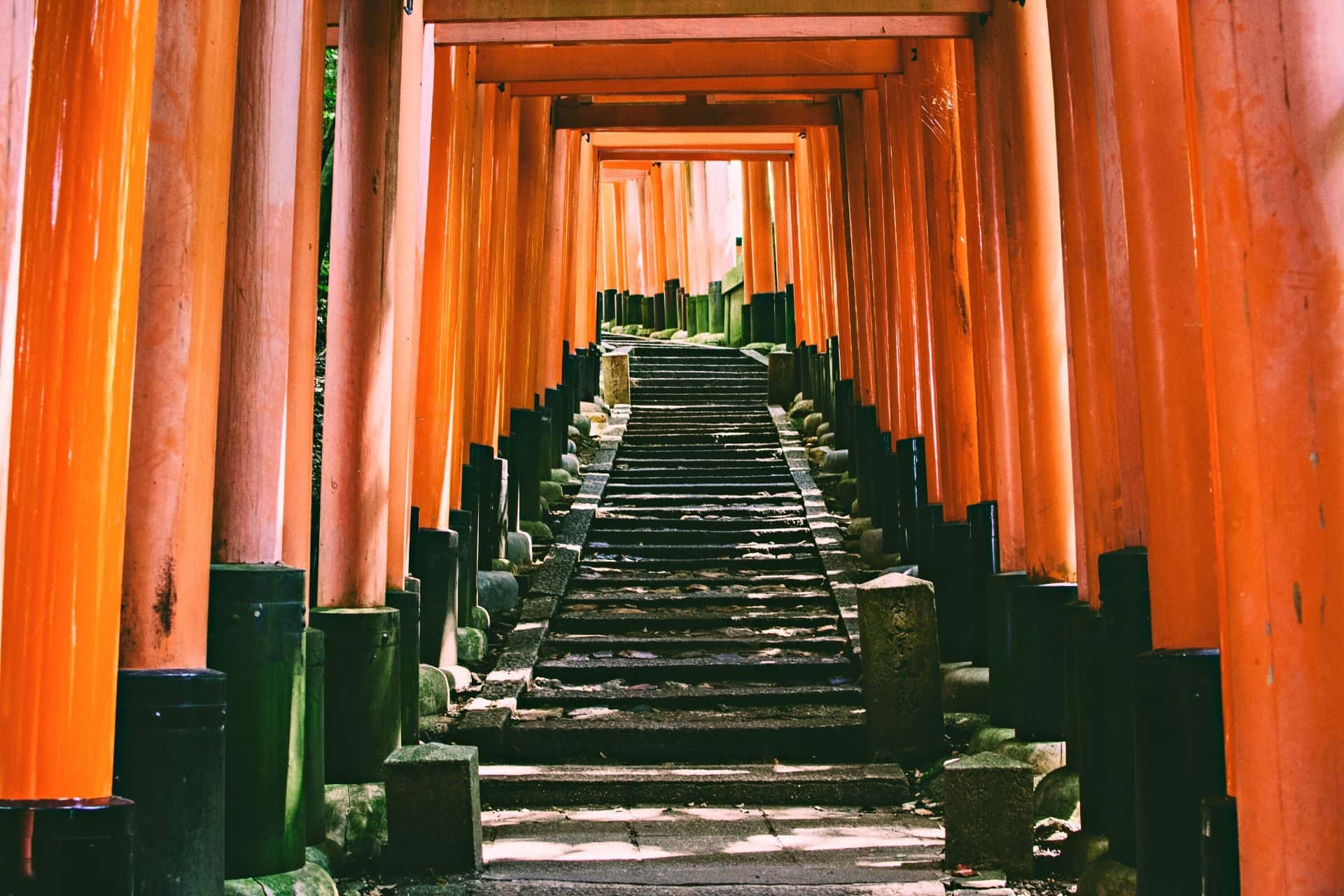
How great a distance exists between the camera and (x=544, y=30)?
771 cm

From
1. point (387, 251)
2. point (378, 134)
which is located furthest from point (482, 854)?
point (378, 134)

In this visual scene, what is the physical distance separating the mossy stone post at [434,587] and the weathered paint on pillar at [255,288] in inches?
133

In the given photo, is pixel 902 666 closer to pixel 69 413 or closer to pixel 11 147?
pixel 69 413

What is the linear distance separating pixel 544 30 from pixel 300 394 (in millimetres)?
3302

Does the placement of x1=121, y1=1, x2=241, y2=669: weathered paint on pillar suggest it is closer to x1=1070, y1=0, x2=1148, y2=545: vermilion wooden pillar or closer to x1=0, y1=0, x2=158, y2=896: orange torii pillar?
x1=0, y1=0, x2=158, y2=896: orange torii pillar

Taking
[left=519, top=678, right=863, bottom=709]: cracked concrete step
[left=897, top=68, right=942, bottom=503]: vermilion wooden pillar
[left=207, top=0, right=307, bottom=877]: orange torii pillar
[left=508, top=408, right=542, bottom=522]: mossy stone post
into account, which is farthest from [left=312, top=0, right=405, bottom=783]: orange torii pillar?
[left=508, top=408, right=542, bottom=522]: mossy stone post

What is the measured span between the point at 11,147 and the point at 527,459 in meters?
8.88

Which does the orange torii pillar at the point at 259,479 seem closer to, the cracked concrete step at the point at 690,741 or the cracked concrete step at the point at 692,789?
the cracked concrete step at the point at 692,789

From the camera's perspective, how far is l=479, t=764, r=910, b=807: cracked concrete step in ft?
21.3

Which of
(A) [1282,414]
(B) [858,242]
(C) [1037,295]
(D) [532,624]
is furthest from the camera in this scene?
(B) [858,242]

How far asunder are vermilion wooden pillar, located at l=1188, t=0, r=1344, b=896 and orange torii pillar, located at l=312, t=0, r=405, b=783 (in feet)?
12.5

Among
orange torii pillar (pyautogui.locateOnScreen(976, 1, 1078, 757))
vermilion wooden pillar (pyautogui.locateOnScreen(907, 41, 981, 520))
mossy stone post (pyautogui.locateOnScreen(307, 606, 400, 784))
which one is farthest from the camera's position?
vermilion wooden pillar (pyautogui.locateOnScreen(907, 41, 981, 520))

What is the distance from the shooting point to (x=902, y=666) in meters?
6.93

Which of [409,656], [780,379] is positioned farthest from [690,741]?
[780,379]
